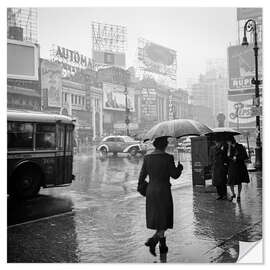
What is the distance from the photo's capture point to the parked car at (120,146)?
81.7 feet

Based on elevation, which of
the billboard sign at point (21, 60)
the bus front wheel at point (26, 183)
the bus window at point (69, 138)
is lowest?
the bus front wheel at point (26, 183)

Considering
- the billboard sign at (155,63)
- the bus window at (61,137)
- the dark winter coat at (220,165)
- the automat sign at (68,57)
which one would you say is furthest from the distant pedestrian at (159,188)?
the billboard sign at (155,63)

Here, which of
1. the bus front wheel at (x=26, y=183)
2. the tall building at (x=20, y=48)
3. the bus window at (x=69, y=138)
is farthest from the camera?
the bus window at (x=69, y=138)

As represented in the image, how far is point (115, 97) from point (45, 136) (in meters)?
32.3

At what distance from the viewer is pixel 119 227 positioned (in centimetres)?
625

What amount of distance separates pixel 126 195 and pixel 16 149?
3.10 metres

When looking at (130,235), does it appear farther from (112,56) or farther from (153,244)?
(112,56)

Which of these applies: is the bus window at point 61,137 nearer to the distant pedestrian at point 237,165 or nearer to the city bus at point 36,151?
the city bus at point 36,151

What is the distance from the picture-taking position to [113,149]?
25422 mm

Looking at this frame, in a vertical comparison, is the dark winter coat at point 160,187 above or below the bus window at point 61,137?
below

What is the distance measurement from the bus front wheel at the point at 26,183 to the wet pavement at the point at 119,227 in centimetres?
25

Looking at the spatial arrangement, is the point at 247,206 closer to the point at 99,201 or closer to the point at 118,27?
the point at 99,201

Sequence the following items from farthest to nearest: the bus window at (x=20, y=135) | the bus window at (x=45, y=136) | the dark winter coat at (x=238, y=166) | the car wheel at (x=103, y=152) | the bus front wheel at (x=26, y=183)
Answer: the car wheel at (x=103, y=152), the bus window at (x=45, y=136), the bus front wheel at (x=26, y=183), the bus window at (x=20, y=135), the dark winter coat at (x=238, y=166)

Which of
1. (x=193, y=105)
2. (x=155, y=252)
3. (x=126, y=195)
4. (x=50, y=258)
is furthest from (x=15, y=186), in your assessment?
(x=193, y=105)
